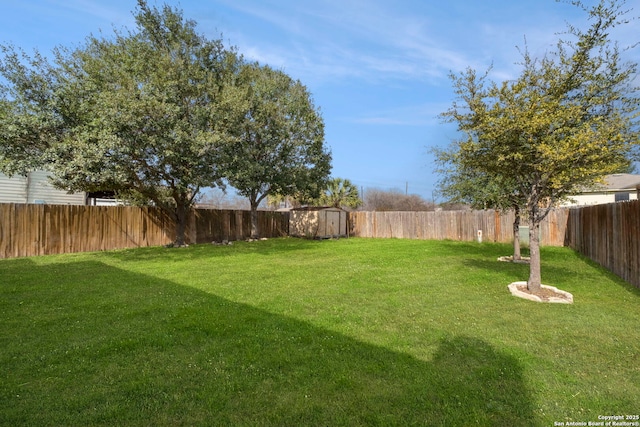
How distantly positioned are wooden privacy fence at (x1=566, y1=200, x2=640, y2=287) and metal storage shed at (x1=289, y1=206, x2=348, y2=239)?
11511 mm

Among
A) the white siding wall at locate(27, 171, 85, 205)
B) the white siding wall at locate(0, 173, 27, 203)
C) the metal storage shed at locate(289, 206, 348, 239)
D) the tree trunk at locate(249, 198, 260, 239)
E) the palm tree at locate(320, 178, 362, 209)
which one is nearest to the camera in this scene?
the white siding wall at locate(0, 173, 27, 203)

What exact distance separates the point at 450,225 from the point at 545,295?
12830 millimetres

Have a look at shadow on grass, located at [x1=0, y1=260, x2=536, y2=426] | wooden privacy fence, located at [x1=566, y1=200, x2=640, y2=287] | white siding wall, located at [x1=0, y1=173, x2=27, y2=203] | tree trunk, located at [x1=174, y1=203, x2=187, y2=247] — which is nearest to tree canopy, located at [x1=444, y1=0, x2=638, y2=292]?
wooden privacy fence, located at [x1=566, y1=200, x2=640, y2=287]

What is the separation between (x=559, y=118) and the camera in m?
5.53

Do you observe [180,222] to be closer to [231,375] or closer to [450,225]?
[231,375]

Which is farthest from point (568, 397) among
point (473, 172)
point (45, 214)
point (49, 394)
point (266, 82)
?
point (266, 82)

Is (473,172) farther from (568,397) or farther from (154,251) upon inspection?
(154,251)

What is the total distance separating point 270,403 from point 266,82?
51.4 feet

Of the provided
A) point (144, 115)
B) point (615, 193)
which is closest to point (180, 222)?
point (144, 115)

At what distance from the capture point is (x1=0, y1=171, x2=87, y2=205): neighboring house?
608 inches

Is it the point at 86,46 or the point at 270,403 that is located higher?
the point at 86,46

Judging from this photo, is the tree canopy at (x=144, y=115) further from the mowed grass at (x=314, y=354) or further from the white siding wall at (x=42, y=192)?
the white siding wall at (x=42, y=192)

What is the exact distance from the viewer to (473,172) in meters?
7.64

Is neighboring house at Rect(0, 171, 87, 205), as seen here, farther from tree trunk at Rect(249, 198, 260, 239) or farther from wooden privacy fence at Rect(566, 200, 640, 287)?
wooden privacy fence at Rect(566, 200, 640, 287)
